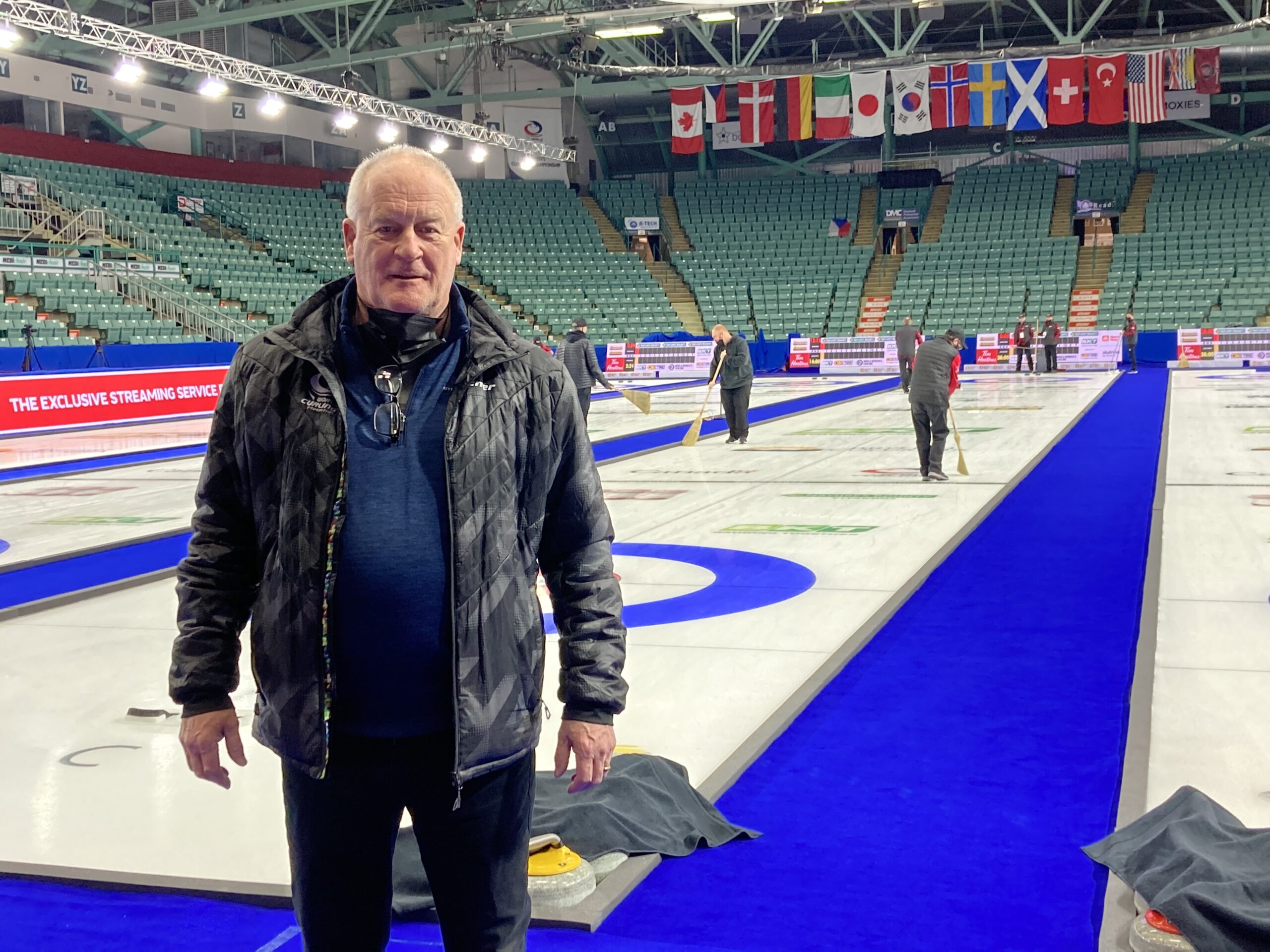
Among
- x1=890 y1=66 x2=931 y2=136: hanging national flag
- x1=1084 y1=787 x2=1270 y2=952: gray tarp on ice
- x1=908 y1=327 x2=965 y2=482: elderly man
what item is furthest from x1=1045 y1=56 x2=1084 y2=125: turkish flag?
x1=1084 y1=787 x2=1270 y2=952: gray tarp on ice

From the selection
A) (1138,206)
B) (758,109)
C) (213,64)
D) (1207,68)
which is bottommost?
(1138,206)

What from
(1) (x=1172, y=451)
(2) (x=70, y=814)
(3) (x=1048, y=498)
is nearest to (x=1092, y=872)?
(2) (x=70, y=814)

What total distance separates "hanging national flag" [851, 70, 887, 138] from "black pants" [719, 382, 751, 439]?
24.9 metres

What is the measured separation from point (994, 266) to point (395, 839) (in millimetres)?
46955

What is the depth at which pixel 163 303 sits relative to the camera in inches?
1330

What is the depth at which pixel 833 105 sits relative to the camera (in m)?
42.6

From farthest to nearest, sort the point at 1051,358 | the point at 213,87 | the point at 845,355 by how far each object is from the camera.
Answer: the point at 845,355 < the point at 1051,358 < the point at 213,87

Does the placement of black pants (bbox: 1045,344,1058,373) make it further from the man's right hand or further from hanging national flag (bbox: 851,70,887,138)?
the man's right hand

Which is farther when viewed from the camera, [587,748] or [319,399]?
[587,748]

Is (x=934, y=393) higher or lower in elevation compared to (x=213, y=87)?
lower

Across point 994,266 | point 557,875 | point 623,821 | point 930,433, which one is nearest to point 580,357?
point 930,433

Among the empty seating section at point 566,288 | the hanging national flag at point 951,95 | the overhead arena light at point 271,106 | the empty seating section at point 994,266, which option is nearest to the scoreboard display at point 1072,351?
the empty seating section at point 994,266

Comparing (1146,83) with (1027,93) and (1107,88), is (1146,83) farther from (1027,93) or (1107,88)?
(1027,93)

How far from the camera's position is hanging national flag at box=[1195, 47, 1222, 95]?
40.4 m
